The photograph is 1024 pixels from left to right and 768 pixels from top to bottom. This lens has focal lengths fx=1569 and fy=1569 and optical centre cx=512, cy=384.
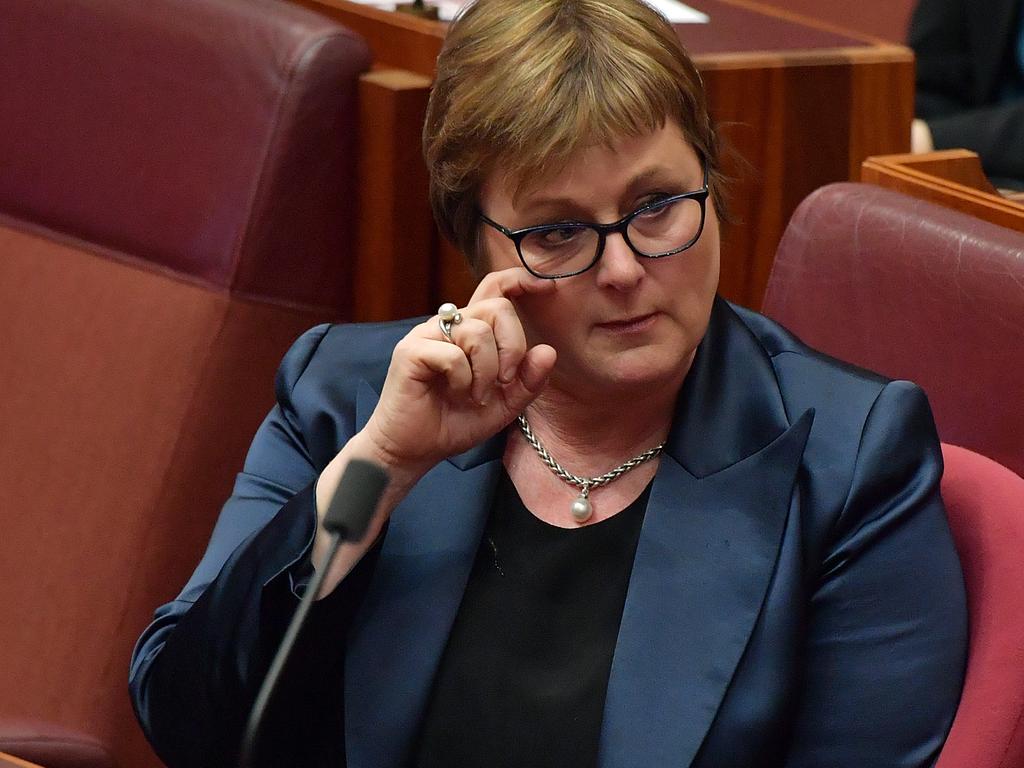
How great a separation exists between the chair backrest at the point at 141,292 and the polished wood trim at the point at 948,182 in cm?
56

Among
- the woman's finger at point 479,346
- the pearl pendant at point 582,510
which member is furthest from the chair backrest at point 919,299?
the woman's finger at point 479,346

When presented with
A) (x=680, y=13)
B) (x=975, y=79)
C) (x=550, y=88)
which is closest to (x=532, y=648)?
(x=550, y=88)

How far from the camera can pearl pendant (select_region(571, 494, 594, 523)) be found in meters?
1.22

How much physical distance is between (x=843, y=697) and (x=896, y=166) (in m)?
0.60

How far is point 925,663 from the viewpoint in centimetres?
109

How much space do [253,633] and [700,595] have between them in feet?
1.10

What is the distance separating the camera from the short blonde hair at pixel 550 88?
3.71ft

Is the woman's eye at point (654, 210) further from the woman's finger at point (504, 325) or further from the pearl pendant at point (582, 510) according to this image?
the pearl pendant at point (582, 510)

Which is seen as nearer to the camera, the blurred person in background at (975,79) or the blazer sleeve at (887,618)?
the blazer sleeve at (887,618)

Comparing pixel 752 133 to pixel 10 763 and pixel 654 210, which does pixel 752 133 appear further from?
pixel 10 763

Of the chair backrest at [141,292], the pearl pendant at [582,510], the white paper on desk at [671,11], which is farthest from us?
the white paper on desk at [671,11]

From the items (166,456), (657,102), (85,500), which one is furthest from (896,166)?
(85,500)

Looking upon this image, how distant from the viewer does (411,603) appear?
122 centimetres

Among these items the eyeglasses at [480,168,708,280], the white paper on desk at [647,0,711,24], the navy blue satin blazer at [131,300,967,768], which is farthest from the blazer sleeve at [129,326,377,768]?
the white paper on desk at [647,0,711,24]
